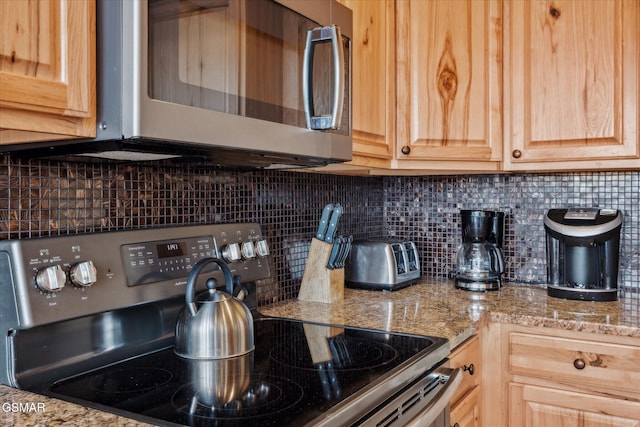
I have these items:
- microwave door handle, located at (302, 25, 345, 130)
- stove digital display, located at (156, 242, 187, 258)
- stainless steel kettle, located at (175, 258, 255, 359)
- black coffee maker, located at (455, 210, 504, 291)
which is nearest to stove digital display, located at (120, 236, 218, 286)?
stove digital display, located at (156, 242, 187, 258)

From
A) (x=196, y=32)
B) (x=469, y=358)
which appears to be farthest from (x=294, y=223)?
(x=196, y=32)

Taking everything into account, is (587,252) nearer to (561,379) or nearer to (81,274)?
(561,379)

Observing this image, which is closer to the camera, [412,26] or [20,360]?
[20,360]

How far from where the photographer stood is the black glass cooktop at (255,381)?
893mm

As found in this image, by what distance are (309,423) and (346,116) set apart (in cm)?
82

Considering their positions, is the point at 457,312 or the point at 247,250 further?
the point at 457,312

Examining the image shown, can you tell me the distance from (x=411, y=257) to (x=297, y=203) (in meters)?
0.53

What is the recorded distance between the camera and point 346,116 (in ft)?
4.72

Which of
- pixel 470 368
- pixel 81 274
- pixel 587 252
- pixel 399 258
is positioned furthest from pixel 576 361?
pixel 81 274

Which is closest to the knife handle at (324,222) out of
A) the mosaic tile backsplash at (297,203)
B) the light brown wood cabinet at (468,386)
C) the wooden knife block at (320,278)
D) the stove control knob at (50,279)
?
the wooden knife block at (320,278)

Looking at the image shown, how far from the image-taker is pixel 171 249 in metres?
1.29

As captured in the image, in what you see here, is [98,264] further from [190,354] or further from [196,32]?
[196,32]

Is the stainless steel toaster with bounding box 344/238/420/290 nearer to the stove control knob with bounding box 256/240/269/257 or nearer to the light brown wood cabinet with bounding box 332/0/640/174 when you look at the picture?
the light brown wood cabinet with bounding box 332/0/640/174

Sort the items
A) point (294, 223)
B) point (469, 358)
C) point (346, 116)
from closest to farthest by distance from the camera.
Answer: point (346, 116) < point (469, 358) < point (294, 223)
